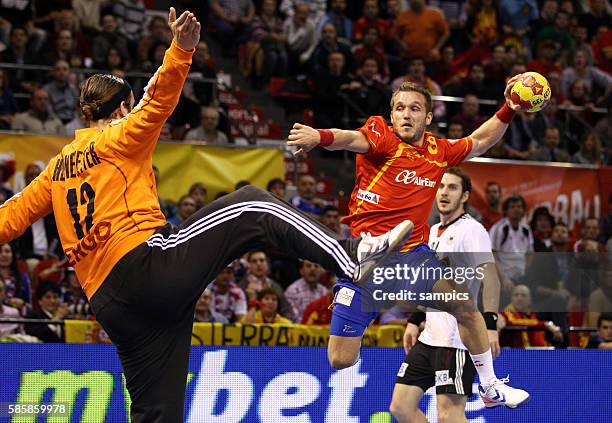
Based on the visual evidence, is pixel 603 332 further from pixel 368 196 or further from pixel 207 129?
pixel 207 129

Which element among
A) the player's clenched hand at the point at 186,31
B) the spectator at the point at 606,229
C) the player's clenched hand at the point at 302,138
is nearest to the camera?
the player's clenched hand at the point at 186,31

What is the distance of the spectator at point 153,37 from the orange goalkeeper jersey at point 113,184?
8.88 meters

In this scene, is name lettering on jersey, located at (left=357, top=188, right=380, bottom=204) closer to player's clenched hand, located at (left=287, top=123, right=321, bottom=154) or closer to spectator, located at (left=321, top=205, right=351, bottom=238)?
player's clenched hand, located at (left=287, top=123, right=321, bottom=154)

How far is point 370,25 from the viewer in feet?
58.3

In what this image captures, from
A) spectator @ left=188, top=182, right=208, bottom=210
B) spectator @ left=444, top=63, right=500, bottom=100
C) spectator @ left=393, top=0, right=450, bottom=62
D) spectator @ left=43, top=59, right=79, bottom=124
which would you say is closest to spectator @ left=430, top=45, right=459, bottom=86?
spectator @ left=393, top=0, right=450, bottom=62

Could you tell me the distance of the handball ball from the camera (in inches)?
309

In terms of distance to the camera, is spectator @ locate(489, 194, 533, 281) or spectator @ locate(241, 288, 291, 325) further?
spectator @ locate(489, 194, 533, 281)

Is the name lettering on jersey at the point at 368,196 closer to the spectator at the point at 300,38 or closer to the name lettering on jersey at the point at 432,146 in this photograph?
the name lettering on jersey at the point at 432,146

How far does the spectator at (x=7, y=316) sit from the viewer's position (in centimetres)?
1019

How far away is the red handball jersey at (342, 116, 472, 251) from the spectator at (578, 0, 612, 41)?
12872 millimetres

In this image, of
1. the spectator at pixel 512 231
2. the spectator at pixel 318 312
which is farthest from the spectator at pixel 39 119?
the spectator at pixel 512 231

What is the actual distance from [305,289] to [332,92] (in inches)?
181

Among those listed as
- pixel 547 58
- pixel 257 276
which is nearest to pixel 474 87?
pixel 547 58

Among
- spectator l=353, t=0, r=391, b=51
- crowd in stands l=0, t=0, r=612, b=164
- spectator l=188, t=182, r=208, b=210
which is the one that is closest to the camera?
spectator l=188, t=182, r=208, b=210
